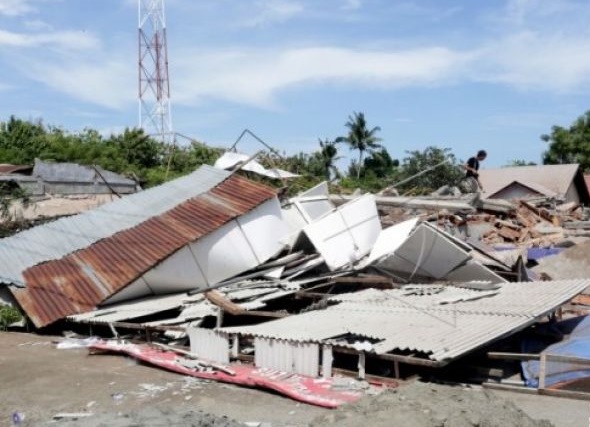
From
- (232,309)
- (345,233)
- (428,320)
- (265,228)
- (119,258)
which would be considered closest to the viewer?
(428,320)

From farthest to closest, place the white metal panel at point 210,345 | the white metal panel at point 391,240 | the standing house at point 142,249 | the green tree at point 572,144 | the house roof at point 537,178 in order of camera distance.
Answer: the green tree at point 572,144 < the house roof at point 537,178 < the white metal panel at point 391,240 < the standing house at point 142,249 < the white metal panel at point 210,345

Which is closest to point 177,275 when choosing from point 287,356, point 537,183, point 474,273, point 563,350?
point 287,356

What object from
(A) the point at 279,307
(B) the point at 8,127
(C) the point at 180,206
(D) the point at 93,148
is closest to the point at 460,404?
(A) the point at 279,307

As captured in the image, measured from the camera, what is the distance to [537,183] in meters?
34.9

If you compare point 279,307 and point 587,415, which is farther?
point 279,307

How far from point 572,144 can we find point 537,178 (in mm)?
12215

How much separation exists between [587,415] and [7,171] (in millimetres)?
23035

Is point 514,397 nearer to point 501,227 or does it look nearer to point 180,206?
point 180,206

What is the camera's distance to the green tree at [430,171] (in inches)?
1551

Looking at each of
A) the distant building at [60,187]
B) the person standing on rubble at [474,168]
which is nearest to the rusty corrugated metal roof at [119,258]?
the distant building at [60,187]

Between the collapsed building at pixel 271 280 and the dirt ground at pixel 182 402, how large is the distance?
0.49 meters

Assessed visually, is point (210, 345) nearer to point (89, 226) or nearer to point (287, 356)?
point (287, 356)

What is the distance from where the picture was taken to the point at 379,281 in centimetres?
1212

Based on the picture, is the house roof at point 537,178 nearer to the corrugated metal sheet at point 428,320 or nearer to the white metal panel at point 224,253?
the white metal panel at point 224,253
